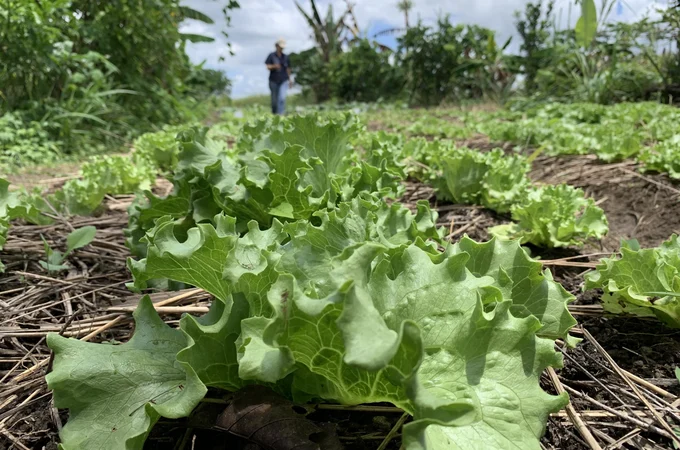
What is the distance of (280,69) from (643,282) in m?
13.9

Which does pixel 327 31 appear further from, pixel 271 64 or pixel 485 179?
pixel 485 179

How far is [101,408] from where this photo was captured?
4.16ft

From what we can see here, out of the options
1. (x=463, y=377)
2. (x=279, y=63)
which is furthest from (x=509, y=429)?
(x=279, y=63)

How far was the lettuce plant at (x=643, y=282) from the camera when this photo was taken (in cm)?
185

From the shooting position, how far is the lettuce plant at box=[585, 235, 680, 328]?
1.85 m

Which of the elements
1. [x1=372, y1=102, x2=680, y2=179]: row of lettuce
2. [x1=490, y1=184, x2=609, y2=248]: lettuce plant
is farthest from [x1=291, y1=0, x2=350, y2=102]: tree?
[x1=490, y1=184, x2=609, y2=248]: lettuce plant

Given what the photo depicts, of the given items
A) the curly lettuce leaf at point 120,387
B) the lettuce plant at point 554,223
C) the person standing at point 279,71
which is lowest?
the lettuce plant at point 554,223

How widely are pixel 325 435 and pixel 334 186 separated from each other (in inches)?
51.7

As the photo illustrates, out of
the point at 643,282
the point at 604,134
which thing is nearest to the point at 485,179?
the point at 643,282

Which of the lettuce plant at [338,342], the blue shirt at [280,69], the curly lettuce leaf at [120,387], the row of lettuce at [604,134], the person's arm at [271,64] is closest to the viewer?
the lettuce plant at [338,342]

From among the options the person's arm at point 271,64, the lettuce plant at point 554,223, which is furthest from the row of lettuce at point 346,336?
the person's arm at point 271,64

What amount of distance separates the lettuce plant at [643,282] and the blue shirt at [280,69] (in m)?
13.8

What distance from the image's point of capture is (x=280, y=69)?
14.6m

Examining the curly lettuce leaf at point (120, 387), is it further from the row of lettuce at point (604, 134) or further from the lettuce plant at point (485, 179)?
the row of lettuce at point (604, 134)
